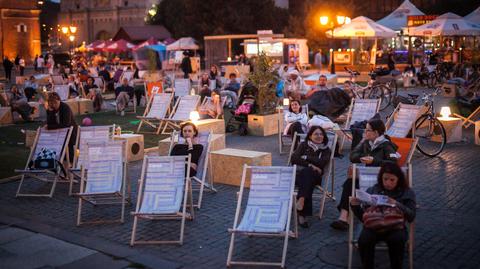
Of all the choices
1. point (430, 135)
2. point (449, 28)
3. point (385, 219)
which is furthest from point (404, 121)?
point (449, 28)

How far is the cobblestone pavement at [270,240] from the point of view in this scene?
19.3ft

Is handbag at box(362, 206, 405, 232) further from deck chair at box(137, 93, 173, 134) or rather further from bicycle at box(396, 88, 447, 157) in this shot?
deck chair at box(137, 93, 173, 134)

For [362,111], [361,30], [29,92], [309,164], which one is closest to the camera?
[309,164]

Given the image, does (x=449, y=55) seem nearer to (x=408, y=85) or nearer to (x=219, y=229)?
(x=408, y=85)

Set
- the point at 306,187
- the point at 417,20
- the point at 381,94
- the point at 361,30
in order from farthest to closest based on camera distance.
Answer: the point at 417,20 < the point at 361,30 < the point at 381,94 < the point at 306,187

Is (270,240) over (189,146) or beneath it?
beneath

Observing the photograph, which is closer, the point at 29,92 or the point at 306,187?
the point at 306,187

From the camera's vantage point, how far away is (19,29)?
5053cm

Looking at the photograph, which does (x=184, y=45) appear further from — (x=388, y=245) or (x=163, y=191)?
(x=388, y=245)

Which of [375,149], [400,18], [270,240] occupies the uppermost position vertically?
[400,18]

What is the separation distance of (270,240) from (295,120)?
4.55 meters

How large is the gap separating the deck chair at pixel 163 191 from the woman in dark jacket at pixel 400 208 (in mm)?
1983

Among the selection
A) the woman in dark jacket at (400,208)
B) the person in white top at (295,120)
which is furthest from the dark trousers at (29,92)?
the woman in dark jacket at (400,208)

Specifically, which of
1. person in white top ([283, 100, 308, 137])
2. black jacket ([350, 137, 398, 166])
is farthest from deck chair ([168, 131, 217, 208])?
person in white top ([283, 100, 308, 137])
